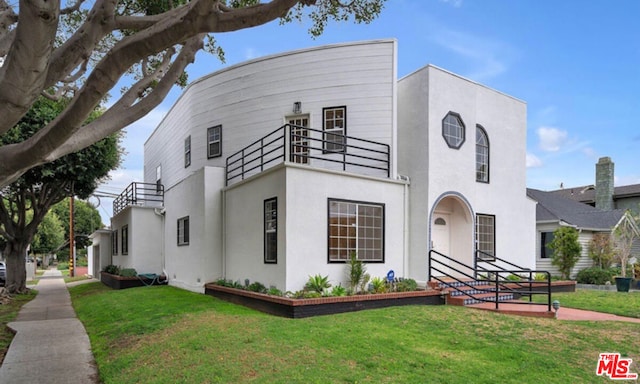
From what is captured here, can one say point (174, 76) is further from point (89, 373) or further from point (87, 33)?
point (89, 373)

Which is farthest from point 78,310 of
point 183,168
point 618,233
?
point 618,233

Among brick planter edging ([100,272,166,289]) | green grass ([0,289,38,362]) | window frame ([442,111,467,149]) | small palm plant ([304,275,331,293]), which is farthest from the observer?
brick planter edging ([100,272,166,289])

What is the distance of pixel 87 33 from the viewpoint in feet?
15.3

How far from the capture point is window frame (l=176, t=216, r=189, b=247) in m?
15.7

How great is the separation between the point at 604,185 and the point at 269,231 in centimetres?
2839

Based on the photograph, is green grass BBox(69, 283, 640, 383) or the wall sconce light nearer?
green grass BBox(69, 283, 640, 383)

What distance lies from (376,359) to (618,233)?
18794 millimetres

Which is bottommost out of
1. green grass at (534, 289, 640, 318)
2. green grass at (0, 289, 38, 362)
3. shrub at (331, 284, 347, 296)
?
green grass at (0, 289, 38, 362)

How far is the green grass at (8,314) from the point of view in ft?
28.9

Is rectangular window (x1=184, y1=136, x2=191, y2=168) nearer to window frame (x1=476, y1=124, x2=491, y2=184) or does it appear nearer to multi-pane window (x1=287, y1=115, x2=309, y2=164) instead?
multi-pane window (x1=287, y1=115, x2=309, y2=164)

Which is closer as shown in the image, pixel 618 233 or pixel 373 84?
pixel 373 84

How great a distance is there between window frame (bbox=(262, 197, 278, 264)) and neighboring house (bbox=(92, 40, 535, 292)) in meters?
0.03

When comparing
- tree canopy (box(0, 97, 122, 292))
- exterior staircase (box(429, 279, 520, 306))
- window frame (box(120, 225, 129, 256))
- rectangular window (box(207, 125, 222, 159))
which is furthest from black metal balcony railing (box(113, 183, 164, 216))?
exterior staircase (box(429, 279, 520, 306))

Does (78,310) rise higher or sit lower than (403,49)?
lower
